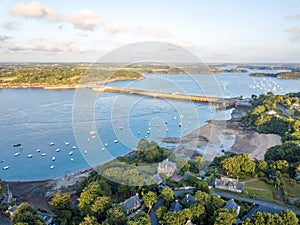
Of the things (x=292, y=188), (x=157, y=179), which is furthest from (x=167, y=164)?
(x=292, y=188)

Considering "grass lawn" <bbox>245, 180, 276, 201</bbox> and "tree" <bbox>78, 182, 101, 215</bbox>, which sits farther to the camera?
"grass lawn" <bbox>245, 180, 276, 201</bbox>

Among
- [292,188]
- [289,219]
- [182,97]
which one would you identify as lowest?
[292,188]

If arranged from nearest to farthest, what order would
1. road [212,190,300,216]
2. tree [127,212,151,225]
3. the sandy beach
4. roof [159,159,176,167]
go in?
tree [127,212,151,225], road [212,190,300,216], roof [159,159,176,167], the sandy beach

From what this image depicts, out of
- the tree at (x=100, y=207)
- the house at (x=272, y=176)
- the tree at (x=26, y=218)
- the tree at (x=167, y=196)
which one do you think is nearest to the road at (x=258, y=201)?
the house at (x=272, y=176)

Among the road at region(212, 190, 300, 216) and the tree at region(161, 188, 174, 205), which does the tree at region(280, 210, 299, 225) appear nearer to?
the road at region(212, 190, 300, 216)

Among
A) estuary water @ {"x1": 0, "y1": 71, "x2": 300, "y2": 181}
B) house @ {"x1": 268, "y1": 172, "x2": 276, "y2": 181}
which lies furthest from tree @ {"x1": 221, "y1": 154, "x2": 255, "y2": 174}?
estuary water @ {"x1": 0, "y1": 71, "x2": 300, "y2": 181}

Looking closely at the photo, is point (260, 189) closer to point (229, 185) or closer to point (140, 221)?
point (229, 185)

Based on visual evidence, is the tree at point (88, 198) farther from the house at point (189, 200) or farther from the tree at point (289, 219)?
the tree at point (289, 219)

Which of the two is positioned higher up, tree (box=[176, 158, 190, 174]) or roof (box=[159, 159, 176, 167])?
roof (box=[159, 159, 176, 167])
